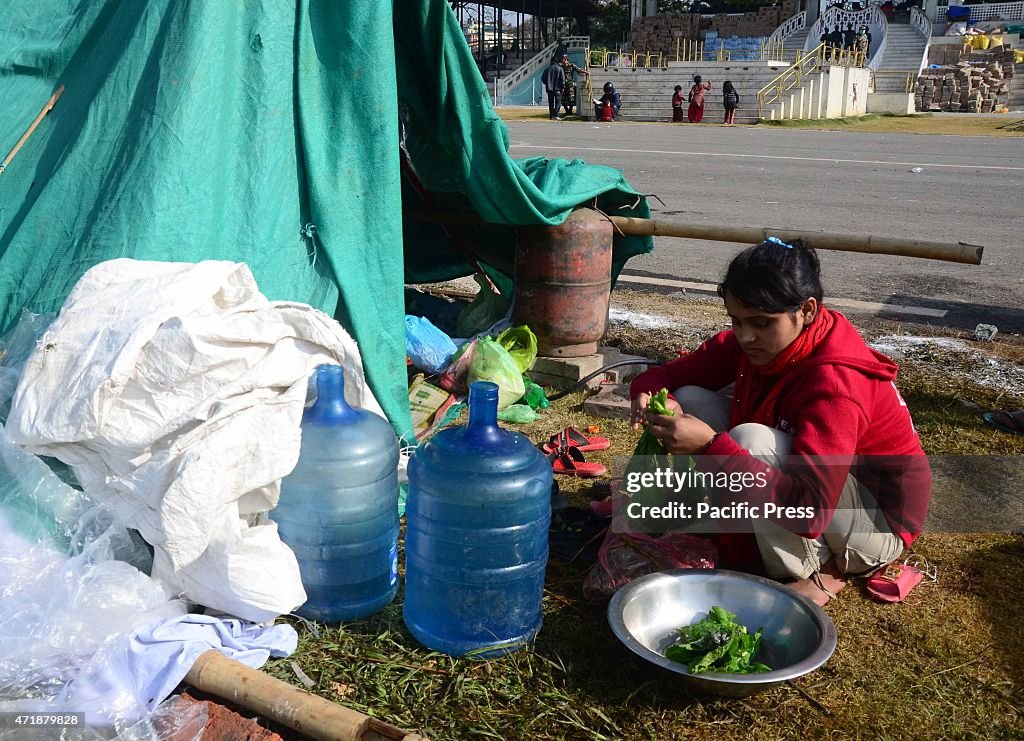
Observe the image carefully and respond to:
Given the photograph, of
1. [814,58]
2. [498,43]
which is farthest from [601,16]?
[814,58]

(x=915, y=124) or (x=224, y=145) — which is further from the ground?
(x=915, y=124)

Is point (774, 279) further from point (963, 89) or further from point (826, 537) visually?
point (963, 89)

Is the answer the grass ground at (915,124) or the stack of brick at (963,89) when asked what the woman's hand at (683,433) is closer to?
the grass ground at (915,124)

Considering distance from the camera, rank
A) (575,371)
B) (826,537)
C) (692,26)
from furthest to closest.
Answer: (692,26) → (575,371) → (826,537)

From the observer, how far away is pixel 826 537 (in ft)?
9.39

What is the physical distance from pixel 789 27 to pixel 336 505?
4923 centimetres

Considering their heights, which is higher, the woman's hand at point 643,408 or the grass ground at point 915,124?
the grass ground at point 915,124

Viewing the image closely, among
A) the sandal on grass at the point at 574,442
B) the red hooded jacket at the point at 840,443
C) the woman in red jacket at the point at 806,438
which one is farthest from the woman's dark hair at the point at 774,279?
the sandal on grass at the point at 574,442

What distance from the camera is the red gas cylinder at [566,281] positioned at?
460 cm

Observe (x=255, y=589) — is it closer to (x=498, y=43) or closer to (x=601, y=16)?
(x=498, y=43)

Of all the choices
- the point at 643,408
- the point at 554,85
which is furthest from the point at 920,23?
the point at 643,408

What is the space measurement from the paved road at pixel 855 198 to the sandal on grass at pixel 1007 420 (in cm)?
150

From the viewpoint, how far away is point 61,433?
7.91ft

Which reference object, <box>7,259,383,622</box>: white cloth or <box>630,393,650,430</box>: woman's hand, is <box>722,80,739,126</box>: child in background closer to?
<box>630,393,650,430</box>: woman's hand
